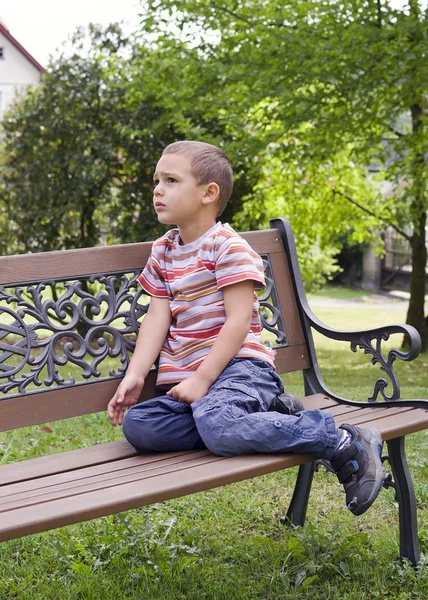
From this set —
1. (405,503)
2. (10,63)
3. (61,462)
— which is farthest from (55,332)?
(10,63)

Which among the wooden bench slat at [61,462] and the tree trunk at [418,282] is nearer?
the wooden bench slat at [61,462]

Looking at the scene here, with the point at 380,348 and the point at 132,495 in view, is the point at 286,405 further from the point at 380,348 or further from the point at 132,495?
the point at 132,495

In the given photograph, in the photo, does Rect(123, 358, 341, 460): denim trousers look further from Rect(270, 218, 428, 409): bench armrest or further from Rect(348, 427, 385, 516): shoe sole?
Rect(270, 218, 428, 409): bench armrest

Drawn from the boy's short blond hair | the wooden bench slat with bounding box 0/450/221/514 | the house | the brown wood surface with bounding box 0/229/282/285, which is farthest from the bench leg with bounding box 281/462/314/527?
the house

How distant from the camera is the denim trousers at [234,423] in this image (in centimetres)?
249

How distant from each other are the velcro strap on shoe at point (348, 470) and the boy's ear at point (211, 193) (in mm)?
1025

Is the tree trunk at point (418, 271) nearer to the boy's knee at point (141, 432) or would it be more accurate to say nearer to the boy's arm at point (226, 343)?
the boy's arm at point (226, 343)

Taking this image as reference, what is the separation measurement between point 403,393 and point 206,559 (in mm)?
3809

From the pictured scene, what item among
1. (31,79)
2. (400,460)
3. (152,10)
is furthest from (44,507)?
(31,79)

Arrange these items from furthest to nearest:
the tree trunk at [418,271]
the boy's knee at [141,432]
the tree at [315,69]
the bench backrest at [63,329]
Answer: the tree trunk at [418,271]
the tree at [315,69]
the bench backrest at [63,329]
the boy's knee at [141,432]

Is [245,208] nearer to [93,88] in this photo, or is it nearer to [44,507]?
[93,88]

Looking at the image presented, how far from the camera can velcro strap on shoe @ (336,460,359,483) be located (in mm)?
2553

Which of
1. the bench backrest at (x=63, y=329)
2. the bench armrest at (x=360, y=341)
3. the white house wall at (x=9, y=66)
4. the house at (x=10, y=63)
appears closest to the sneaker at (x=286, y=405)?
the bench armrest at (x=360, y=341)

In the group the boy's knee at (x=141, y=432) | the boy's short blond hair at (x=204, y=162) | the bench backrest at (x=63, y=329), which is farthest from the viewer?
the boy's short blond hair at (x=204, y=162)
